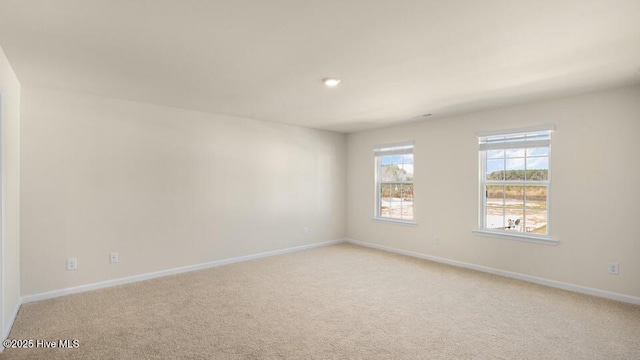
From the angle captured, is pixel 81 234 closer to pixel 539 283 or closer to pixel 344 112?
pixel 344 112

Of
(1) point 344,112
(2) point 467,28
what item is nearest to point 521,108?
(1) point 344,112

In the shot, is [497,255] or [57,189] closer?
[57,189]

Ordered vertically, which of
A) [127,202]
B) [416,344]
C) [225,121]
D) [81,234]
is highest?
[225,121]

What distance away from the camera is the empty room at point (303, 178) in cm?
228

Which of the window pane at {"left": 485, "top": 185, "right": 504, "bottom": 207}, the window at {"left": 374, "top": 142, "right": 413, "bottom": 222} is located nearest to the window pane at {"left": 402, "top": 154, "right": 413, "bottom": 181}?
the window at {"left": 374, "top": 142, "right": 413, "bottom": 222}

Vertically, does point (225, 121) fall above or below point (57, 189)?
above

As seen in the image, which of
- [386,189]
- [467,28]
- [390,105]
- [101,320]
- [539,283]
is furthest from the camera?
[386,189]

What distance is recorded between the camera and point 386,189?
243 inches

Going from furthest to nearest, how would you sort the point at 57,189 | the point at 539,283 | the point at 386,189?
the point at 386,189 < the point at 539,283 < the point at 57,189

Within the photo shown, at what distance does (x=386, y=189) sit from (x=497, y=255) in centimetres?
225

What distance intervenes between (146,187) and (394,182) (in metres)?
4.08

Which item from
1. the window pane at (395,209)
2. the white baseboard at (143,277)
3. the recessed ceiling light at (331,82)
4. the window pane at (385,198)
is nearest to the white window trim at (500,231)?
the window pane at (395,209)

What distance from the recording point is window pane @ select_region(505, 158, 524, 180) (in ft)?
14.2

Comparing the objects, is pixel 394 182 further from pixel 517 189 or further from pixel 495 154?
pixel 517 189
